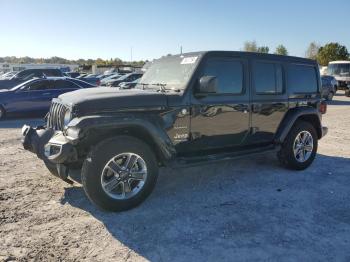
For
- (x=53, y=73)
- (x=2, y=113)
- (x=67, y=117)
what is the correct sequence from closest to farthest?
(x=67, y=117), (x=2, y=113), (x=53, y=73)

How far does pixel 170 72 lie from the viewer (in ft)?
17.9

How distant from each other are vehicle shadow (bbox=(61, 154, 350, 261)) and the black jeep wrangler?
368mm

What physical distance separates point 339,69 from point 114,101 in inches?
1095

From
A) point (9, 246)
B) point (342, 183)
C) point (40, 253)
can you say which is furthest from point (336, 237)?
point (9, 246)

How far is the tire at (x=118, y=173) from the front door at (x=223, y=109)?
2.95 feet

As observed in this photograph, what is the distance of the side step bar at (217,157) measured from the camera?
16.0 feet

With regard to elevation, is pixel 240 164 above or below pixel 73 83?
below

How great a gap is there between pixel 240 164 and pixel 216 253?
3348 millimetres

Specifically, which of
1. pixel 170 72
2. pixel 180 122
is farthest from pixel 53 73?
pixel 180 122

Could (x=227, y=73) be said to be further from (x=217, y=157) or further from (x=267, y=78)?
(x=217, y=157)

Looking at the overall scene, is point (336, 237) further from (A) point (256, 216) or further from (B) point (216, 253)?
(B) point (216, 253)

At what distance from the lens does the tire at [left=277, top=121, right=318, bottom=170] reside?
247 inches

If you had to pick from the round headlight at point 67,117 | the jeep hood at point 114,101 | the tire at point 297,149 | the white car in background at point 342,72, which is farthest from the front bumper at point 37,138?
the white car in background at point 342,72

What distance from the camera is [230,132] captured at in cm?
551
